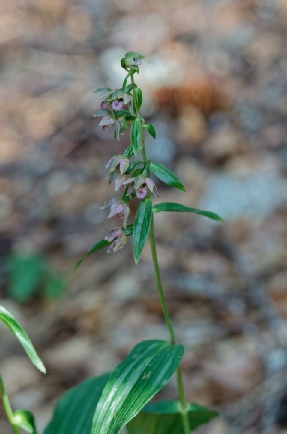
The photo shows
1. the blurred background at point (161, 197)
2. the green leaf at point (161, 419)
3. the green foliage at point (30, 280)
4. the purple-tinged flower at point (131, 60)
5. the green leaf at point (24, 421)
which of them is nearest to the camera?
the purple-tinged flower at point (131, 60)

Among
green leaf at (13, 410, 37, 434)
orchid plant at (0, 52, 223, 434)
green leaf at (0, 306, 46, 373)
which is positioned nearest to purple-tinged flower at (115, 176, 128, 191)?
orchid plant at (0, 52, 223, 434)

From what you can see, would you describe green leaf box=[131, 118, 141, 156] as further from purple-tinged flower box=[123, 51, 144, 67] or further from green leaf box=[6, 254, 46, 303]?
green leaf box=[6, 254, 46, 303]

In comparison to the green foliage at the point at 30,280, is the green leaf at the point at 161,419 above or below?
below

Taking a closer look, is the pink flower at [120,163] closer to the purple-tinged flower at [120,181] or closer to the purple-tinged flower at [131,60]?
the purple-tinged flower at [120,181]

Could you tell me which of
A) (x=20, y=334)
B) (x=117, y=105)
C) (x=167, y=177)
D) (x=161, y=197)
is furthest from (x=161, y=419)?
(x=161, y=197)

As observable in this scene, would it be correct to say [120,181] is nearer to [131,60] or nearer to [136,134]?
[136,134]

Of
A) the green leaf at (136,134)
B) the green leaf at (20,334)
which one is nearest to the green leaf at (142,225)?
the green leaf at (136,134)
